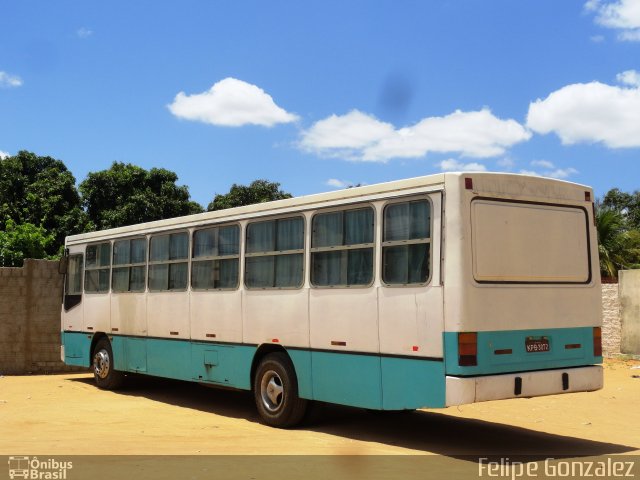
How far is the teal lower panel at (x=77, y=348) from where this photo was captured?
15750mm

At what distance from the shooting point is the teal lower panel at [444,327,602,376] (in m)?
8.28

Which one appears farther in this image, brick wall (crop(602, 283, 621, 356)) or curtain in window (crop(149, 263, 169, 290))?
brick wall (crop(602, 283, 621, 356))

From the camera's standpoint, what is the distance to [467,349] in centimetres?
827

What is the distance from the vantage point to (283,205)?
1078 cm

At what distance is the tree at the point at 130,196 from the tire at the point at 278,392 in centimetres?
2932

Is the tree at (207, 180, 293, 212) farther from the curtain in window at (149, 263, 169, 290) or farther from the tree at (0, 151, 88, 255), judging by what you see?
the curtain in window at (149, 263, 169, 290)

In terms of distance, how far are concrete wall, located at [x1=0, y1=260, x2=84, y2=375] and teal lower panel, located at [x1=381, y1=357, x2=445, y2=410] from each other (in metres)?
11.4

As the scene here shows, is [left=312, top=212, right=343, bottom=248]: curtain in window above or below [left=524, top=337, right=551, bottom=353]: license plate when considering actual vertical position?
above

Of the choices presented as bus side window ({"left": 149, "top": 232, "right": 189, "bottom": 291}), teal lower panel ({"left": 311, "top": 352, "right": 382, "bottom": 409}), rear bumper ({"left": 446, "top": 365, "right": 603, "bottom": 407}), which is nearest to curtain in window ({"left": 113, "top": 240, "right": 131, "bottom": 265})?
bus side window ({"left": 149, "top": 232, "right": 189, "bottom": 291})

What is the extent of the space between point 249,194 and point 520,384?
117 feet

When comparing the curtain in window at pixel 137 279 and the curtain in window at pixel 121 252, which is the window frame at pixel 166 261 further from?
the curtain in window at pixel 121 252

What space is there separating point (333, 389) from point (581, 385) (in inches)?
110

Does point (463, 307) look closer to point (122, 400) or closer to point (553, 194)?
point (553, 194)

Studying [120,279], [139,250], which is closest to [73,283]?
[120,279]
